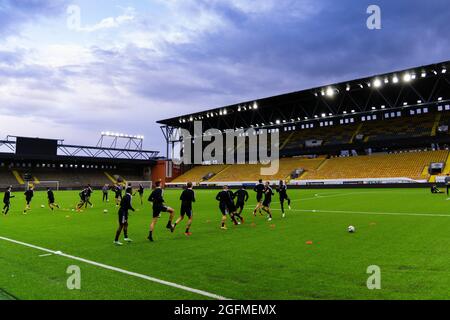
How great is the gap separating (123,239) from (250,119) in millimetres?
65262

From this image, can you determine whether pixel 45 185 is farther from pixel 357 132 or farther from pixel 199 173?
pixel 357 132

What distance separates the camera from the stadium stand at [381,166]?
166 ft

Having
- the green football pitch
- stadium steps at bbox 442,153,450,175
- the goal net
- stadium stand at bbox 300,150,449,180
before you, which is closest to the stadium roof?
stadium stand at bbox 300,150,449,180

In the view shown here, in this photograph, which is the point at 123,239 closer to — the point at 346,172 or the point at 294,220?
the point at 294,220

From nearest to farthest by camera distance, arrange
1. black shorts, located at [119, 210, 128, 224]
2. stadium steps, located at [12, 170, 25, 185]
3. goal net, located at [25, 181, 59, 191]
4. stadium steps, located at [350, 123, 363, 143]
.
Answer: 1. black shorts, located at [119, 210, 128, 224]
2. stadium steps, located at [350, 123, 363, 143]
3. goal net, located at [25, 181, 59, 191]
4. stadium steps, located at [12, 170, 25, 185]

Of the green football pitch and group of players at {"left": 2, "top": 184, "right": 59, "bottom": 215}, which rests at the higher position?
group of players at {"left": 2, "top": 184, "right": 59, "bottom": 215}

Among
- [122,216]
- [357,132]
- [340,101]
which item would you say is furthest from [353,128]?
[122,216]

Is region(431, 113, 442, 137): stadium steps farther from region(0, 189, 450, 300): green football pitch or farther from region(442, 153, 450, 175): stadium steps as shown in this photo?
region(0, 189, 450, 300): green football pitch

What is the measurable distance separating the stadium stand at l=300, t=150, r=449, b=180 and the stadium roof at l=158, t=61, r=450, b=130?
27.1ft

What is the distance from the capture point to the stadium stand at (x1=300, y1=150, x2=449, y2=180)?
166 feet

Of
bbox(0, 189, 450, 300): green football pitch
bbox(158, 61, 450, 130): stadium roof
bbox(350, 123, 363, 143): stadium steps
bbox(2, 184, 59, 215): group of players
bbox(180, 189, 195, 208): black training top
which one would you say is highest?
bbox(158, 61, 450, 130): stadium roof

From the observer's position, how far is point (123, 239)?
11930 mm

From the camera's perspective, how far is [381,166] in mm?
55000
